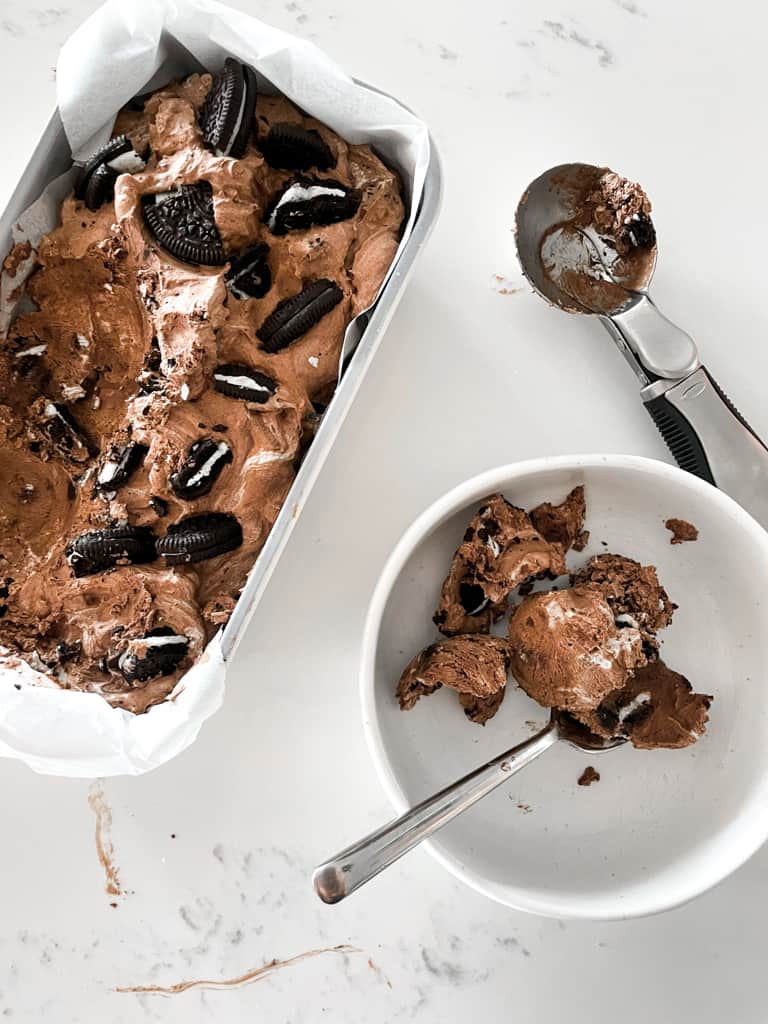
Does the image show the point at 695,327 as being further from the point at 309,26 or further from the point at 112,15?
the point at 112,15

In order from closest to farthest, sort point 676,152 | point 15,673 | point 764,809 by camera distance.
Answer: point 15,673 < point 764,809 < point 676,152

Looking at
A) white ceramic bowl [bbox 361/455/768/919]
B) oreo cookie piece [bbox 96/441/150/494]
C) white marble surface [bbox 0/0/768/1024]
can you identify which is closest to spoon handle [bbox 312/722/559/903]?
white ceramic bowl [bbox 361/455/768/919]

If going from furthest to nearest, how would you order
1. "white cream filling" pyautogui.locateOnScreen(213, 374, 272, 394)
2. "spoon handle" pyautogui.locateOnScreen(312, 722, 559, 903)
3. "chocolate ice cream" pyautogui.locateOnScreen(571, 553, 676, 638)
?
"chocolate ice cream" pyautogui.locateOnScreen(571, 553, 676, 638) → "white cream filling" pyautogui.locateOnScreen(213, 374, 272, 394) → "spoon handle" pyautogui.locateOnScreen(312, 722, 559, 903)

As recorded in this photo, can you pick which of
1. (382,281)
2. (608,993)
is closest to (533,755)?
(608,993)

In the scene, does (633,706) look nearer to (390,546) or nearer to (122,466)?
(390,546)

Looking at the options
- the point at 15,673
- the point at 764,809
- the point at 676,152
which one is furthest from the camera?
the point at 676,152

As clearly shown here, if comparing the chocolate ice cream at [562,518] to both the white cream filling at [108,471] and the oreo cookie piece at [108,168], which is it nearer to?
the white cream filling at [108,471]

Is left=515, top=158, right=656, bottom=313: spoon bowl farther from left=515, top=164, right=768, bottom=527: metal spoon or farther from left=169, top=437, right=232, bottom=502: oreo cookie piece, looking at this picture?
left=169, top=437, right=232, bottom=502: oreo cookie piece

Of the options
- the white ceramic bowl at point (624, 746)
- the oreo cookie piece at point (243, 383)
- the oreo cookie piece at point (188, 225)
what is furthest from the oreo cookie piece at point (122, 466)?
the white ceramic bowl at point (624, 746)
